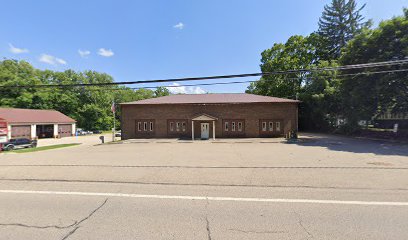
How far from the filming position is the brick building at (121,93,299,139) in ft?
83.4

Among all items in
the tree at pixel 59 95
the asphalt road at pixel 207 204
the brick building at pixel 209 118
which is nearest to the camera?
the asphalt road at pixel 207 204

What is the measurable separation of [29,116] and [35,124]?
217cm

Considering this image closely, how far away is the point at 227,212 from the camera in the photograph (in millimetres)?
4746

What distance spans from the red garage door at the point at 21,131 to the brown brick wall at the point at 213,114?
18.1 m

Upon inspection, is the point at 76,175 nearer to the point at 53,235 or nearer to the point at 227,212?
the point at 53,235

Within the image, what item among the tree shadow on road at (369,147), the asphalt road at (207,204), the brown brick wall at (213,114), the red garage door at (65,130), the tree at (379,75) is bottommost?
the tree shadow on road at (369,147)

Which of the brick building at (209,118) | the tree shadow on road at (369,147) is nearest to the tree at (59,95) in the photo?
the brick building at (209,118)

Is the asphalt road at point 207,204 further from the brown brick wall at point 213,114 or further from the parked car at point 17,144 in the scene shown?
the brown brick wall at point 213,114

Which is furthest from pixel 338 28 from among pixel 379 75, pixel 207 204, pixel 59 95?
pixel 59 95

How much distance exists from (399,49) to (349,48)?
497cm

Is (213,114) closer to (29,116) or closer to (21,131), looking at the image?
(21,131)

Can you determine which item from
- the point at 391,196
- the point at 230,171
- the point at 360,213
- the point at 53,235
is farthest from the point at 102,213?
the point at 391,196

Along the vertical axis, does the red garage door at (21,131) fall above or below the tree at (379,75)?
below

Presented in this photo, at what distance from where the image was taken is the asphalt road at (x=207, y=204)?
152 inches
